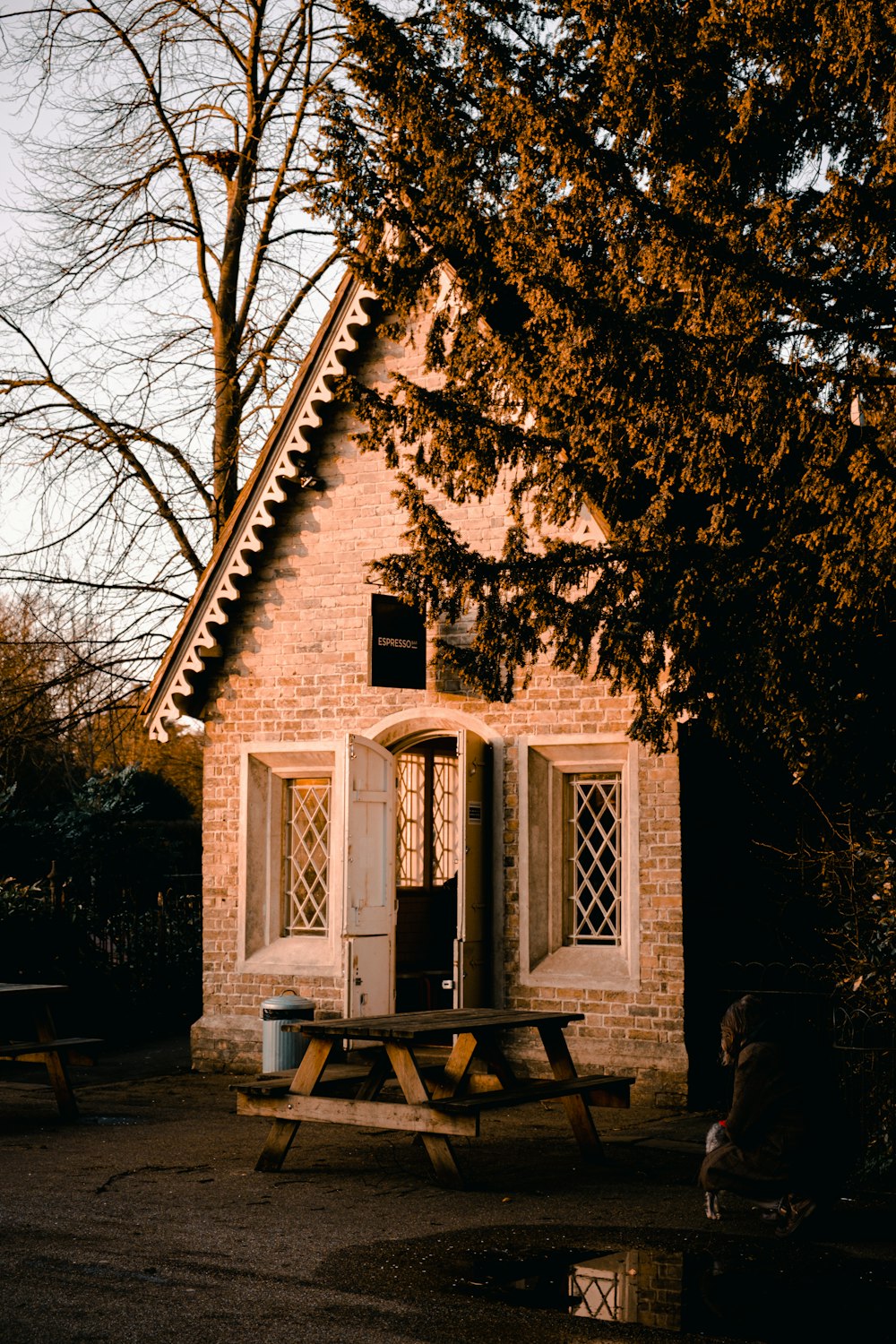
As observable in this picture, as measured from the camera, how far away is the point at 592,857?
13102mm

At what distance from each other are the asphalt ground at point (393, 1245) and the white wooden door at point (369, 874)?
219 cm

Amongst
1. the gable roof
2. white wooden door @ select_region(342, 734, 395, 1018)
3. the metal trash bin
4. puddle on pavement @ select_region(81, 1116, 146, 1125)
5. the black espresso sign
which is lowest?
puddle on pavement @ select_region(81, 1116, 146, 1125)

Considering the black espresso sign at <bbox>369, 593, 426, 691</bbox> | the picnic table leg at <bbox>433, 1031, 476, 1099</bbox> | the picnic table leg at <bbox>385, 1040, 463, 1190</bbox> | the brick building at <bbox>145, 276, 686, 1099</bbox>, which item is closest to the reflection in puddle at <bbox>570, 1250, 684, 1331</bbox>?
the picnic table leg at <bbox>385, 1040, 463, 1190</bbox>

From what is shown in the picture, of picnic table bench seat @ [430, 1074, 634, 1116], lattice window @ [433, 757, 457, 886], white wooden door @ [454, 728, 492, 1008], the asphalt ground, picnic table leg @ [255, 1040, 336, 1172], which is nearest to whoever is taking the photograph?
the asphalt ground

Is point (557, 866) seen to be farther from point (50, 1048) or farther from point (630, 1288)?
point (630, 1288)

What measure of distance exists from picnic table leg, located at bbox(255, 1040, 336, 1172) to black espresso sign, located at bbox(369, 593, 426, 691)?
4202 mm

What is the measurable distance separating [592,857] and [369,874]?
2.02 meters

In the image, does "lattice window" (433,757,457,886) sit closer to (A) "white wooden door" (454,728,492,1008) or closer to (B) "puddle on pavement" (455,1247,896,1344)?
(A) "white wooden door" (454,728,492,1008)

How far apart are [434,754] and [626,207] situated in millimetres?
9983

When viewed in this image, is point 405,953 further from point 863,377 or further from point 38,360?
point 863,377

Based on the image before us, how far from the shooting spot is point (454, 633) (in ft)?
44.7

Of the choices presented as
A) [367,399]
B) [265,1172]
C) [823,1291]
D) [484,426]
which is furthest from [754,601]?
[265,1172]

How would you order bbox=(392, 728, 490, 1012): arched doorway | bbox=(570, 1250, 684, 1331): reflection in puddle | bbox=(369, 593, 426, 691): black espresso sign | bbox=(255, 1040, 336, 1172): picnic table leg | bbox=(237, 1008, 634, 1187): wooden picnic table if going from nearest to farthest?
bbox=(570, 1250, 684, 1331): reflection in puddle → bbox=(237, 1008, 634, 1187): wooden picnic table → bbox=(255, 1040, 336, 1172): picnic table leg → bbox=(369, 593, 426, 691): black espresso sign → bbox=(392, 728, 490, 1012): arched doorway

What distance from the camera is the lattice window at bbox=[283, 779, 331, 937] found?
1464 cm
